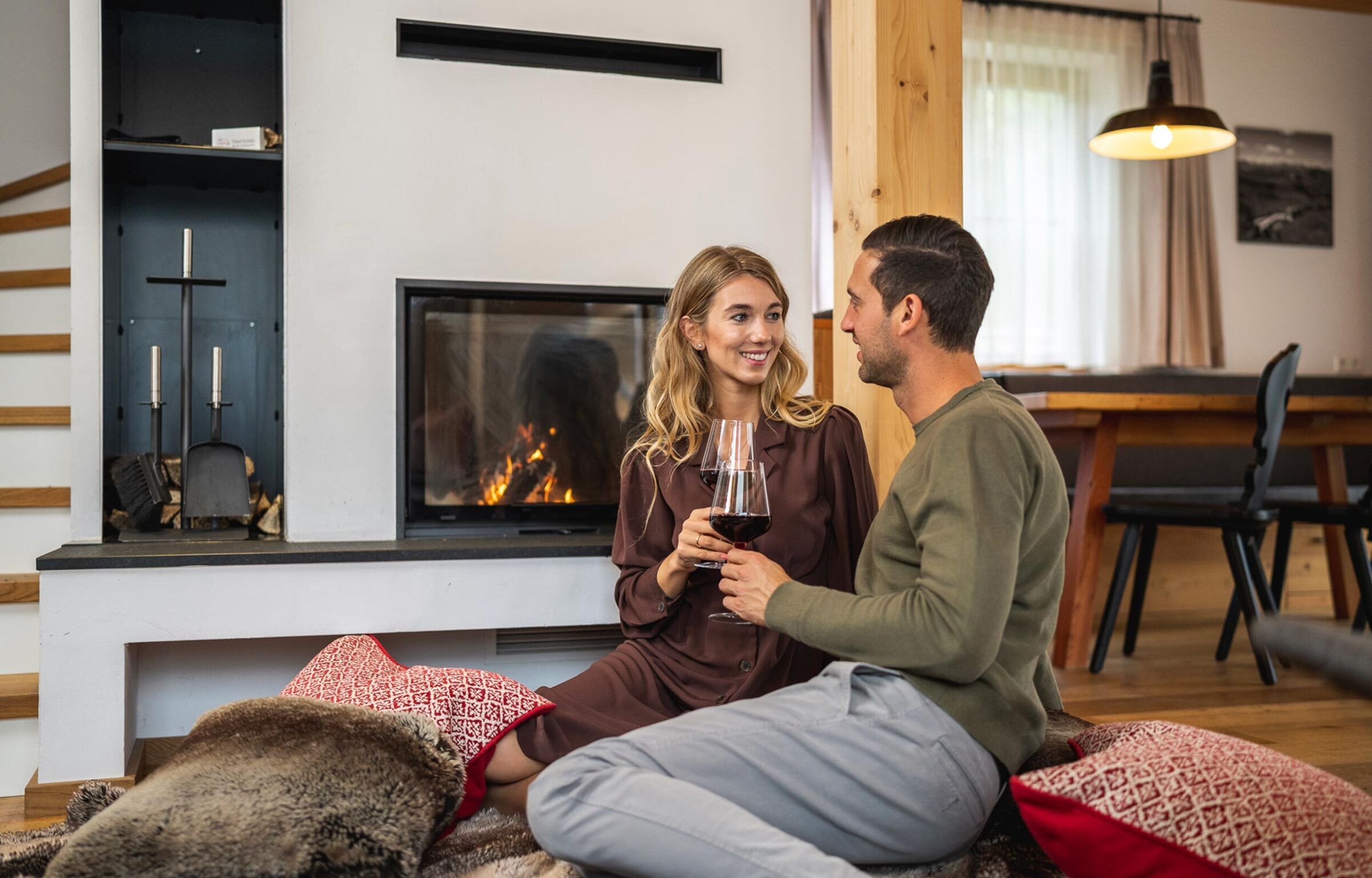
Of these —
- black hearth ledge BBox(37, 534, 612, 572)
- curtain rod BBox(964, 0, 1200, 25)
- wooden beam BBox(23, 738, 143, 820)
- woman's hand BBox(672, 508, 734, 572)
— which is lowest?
wooden beam BBox(23, 738, 143, 820)

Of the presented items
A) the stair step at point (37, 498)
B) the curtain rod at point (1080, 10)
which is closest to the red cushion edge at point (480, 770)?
the stair step at point (37, 498)

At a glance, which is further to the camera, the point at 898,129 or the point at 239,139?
the point at 239,139

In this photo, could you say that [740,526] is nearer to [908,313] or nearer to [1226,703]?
[908,313]

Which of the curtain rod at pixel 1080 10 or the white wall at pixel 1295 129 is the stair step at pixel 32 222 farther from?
the white wall at pixel 1295 129

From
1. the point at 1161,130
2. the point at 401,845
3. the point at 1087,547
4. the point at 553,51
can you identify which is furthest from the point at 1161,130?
the point at 401,845

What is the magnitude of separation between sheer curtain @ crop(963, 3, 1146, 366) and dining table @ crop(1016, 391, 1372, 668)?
169 cm

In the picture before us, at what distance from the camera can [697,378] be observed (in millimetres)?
2145

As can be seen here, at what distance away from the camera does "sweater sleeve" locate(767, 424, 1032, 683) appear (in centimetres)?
131

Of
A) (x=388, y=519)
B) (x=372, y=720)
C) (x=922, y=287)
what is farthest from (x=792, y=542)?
(x=388, y=519)

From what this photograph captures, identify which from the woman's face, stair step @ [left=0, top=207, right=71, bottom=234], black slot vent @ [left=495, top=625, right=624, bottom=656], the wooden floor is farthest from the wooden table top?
stair step @ [left=0, top=207, right=71, bottom=234]

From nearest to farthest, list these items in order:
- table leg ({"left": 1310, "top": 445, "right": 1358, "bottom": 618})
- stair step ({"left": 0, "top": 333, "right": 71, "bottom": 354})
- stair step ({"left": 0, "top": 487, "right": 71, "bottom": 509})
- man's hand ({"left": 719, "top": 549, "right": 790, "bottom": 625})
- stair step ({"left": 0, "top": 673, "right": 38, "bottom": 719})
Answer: man's hand ({"left": 719, "top": 549, "right": 790, "bottom": 625}) < stair step ({"left": 0, "top": 673, "right": 38, "bottom": 719}) < stair step ({"left": 0, "top": 487, "right": 71, "bottom": 509}) < stair step ({"left": 0, "top": 333, "right": 71, "bottom": 354}) < table leg ({"left": 1310, "top": 445, "right": 1358, "bottom": 618})

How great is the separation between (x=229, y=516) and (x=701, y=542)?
5.09ft

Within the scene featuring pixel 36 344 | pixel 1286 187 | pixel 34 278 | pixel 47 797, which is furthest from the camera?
pixel 1286 187

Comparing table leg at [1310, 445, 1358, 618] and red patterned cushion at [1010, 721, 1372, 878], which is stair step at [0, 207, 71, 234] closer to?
red patterned cushion at [1010, 721, 1372, 878]
